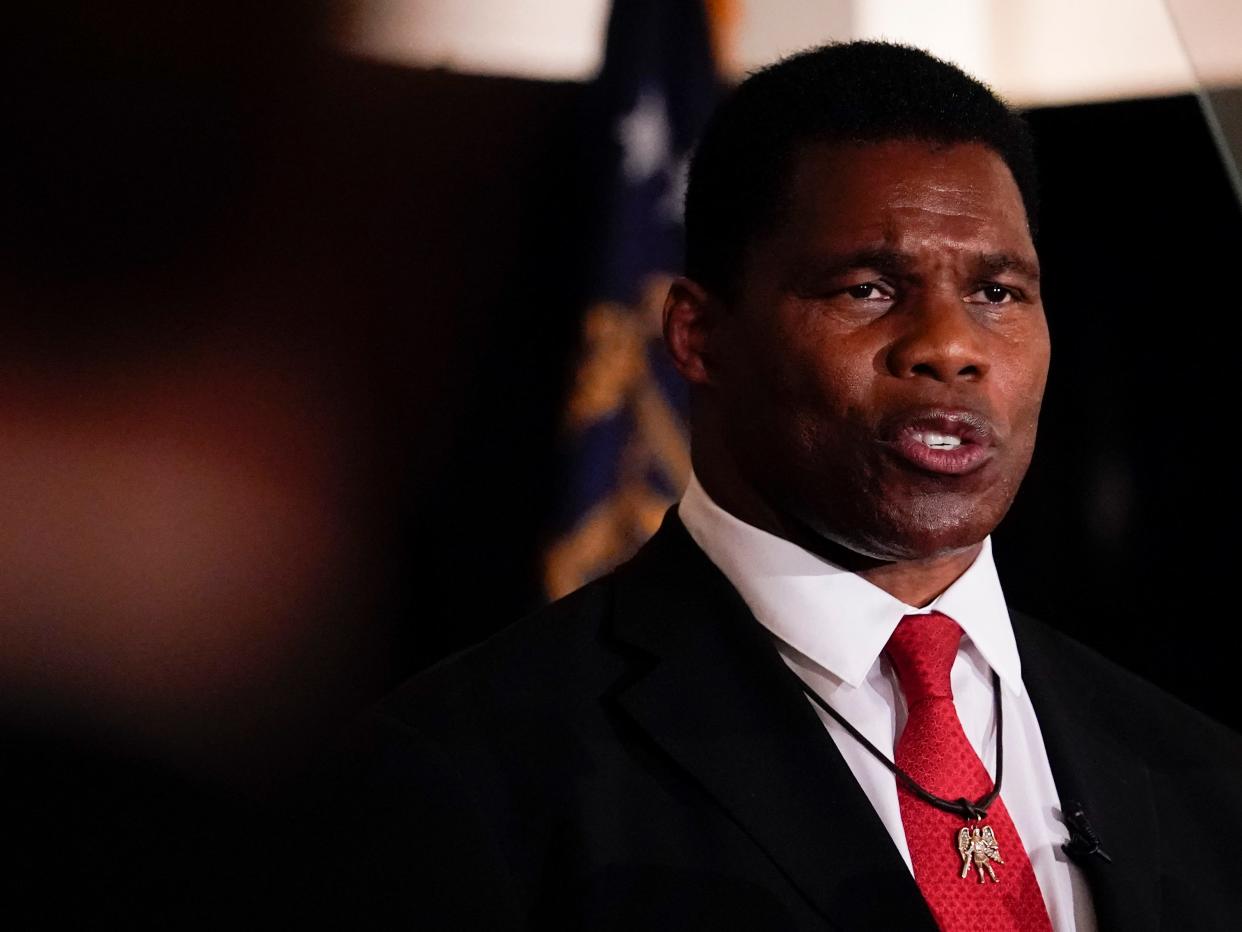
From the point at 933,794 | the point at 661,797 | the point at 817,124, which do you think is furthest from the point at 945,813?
the point at 817,124

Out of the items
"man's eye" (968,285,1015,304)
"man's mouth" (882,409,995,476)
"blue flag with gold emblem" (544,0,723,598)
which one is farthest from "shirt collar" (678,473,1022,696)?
"blue flag with gold emblem" (544,0,723,598)

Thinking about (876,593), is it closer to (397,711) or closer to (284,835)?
(397,711)

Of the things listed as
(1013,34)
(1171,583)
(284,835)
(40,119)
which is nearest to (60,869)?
(284,835)

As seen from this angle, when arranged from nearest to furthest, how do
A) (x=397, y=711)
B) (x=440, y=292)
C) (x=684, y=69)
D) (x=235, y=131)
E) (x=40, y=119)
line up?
(x=397, y=711) → (x=40, y=119) → (x=235, y=131) → (x=440, y=292) → (x=684, y=69)

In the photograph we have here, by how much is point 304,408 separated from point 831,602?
25.3 inches

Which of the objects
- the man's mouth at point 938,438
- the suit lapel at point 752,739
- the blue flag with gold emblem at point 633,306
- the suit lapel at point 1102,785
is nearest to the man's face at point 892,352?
the man's mouth at point 938,438

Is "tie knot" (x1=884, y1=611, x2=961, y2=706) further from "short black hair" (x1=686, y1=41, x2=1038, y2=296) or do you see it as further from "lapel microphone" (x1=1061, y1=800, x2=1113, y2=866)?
"short black hair" (x1=686, y1=41, x2=1038, y2=296)

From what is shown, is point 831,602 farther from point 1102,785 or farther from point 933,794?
point 1102,785

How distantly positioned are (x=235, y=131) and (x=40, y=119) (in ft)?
0.68

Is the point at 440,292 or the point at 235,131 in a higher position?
the point at 235,131

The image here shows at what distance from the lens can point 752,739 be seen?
4.06ft

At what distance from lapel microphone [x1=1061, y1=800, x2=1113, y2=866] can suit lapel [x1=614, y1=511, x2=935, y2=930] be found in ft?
0.70

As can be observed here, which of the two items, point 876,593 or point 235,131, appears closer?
point 876,593

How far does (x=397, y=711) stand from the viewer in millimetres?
1295
